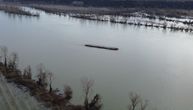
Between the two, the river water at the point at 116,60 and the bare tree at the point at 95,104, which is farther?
the river water at the point at 116,60

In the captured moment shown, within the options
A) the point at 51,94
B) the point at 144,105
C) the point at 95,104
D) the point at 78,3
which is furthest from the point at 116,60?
the point at 78,3

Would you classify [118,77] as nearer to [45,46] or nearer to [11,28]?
[45,46]

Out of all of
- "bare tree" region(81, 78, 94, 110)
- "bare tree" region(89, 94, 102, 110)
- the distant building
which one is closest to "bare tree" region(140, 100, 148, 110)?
"bare tree" region(89, 94, 102, 110)

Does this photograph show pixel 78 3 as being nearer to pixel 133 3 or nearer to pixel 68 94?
pixel 133 3

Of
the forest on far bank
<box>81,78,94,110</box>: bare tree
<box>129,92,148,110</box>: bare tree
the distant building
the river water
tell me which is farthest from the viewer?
the distant building

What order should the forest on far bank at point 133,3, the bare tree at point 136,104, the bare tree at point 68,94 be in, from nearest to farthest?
the bare tree at point 136,104, the bare tree at point 68,94, the forest on far bank at point 133,3

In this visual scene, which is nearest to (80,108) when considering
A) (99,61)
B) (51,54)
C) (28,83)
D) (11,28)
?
(28,83)

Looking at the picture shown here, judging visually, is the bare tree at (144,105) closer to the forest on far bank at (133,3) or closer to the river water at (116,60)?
the river water at (116,60)

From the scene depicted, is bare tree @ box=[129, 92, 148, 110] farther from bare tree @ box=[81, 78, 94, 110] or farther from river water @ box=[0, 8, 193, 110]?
bare tree @ box=[81, 78, 94, 110]

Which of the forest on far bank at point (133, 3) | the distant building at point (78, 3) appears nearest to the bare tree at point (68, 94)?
the forest on far bank at point (133, 3)
